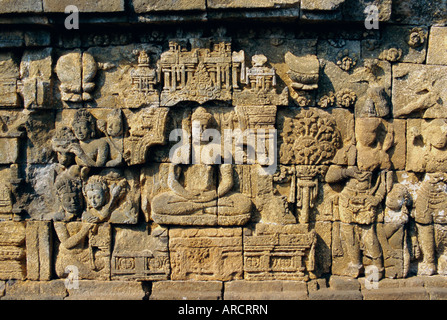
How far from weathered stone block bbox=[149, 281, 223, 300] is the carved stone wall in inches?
0.8

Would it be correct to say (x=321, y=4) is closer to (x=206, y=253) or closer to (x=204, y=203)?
(x=204, y=203)

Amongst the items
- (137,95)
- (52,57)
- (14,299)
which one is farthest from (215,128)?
(14,299)

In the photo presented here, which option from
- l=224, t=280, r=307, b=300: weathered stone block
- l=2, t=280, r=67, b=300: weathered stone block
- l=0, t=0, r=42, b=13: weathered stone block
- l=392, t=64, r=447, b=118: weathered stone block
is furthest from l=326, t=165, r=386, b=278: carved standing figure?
l=0, t=0, r=42, b=13: weathered stone block

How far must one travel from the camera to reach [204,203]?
527cm

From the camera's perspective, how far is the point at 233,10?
16.0 ft

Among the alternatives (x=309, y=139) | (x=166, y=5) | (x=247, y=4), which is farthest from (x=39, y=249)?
(x=247, y=4)

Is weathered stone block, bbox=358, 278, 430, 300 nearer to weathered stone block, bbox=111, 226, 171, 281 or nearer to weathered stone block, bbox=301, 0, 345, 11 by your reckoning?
weathered stone block, bbox=111, 226, 171, 281

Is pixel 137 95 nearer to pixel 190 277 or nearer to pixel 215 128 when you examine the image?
pixel 215 128

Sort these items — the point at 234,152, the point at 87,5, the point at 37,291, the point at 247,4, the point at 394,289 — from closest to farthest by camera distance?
1. the point at 247,4
2. the point at 87,5
3. the point at 394,289
4. the point at 234,152
5. the point at 37,291

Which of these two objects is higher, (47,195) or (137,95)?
(137,95)

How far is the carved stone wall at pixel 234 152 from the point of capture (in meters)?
5.22

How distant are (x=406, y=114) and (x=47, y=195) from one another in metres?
5.02

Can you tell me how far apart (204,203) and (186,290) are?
1.20 m

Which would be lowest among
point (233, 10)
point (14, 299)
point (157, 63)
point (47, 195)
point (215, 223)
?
point (14, 299)
